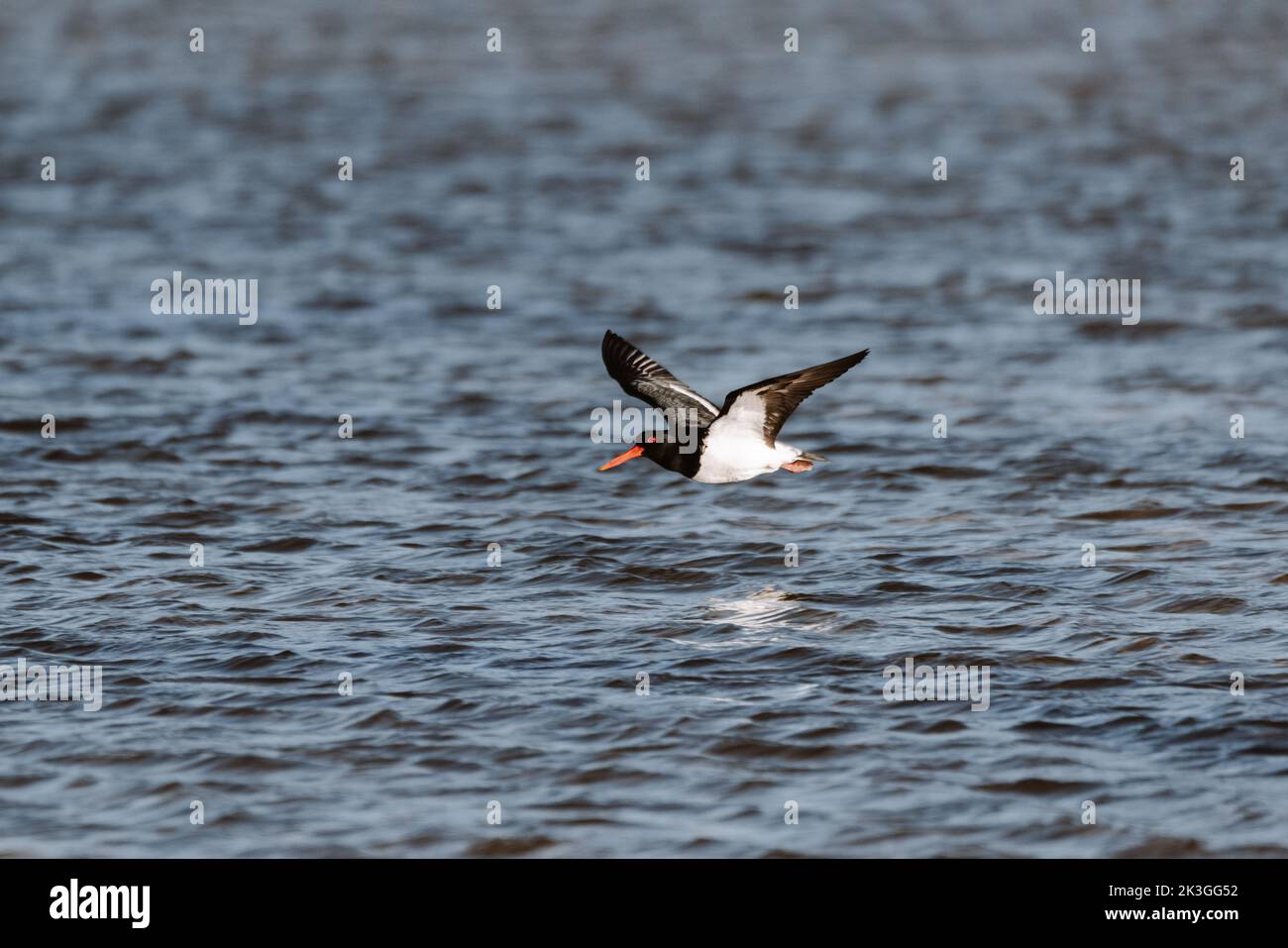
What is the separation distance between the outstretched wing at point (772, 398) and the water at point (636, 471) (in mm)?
1111

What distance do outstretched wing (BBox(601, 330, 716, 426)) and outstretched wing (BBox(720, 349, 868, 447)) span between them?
33cm

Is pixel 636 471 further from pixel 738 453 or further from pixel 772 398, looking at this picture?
pixel 772 398

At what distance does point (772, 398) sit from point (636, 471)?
3.77 meters

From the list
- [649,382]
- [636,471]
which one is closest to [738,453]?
[649,382]

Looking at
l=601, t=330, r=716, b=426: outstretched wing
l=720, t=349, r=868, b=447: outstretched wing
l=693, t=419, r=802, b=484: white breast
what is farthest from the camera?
l=601, t=330, r=716, b=426: outstretched wing

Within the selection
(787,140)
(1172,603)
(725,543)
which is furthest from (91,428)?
(787,140)

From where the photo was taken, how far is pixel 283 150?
26.8m

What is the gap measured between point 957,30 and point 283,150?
46.2ft

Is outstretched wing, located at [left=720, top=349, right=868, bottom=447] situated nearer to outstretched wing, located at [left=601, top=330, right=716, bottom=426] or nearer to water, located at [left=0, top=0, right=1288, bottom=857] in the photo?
outstretched wing, located at [left=601, top=330, right=716, bottom=426]

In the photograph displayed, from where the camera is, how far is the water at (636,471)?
842 centimetres

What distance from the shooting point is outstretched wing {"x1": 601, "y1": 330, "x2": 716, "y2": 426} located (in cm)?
1116

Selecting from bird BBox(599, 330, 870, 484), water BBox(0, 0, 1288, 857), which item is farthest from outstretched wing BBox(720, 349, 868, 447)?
water BBox(0, 0, 1288, 857)

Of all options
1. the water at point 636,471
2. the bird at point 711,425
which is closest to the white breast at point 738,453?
the bird at point 711,425
